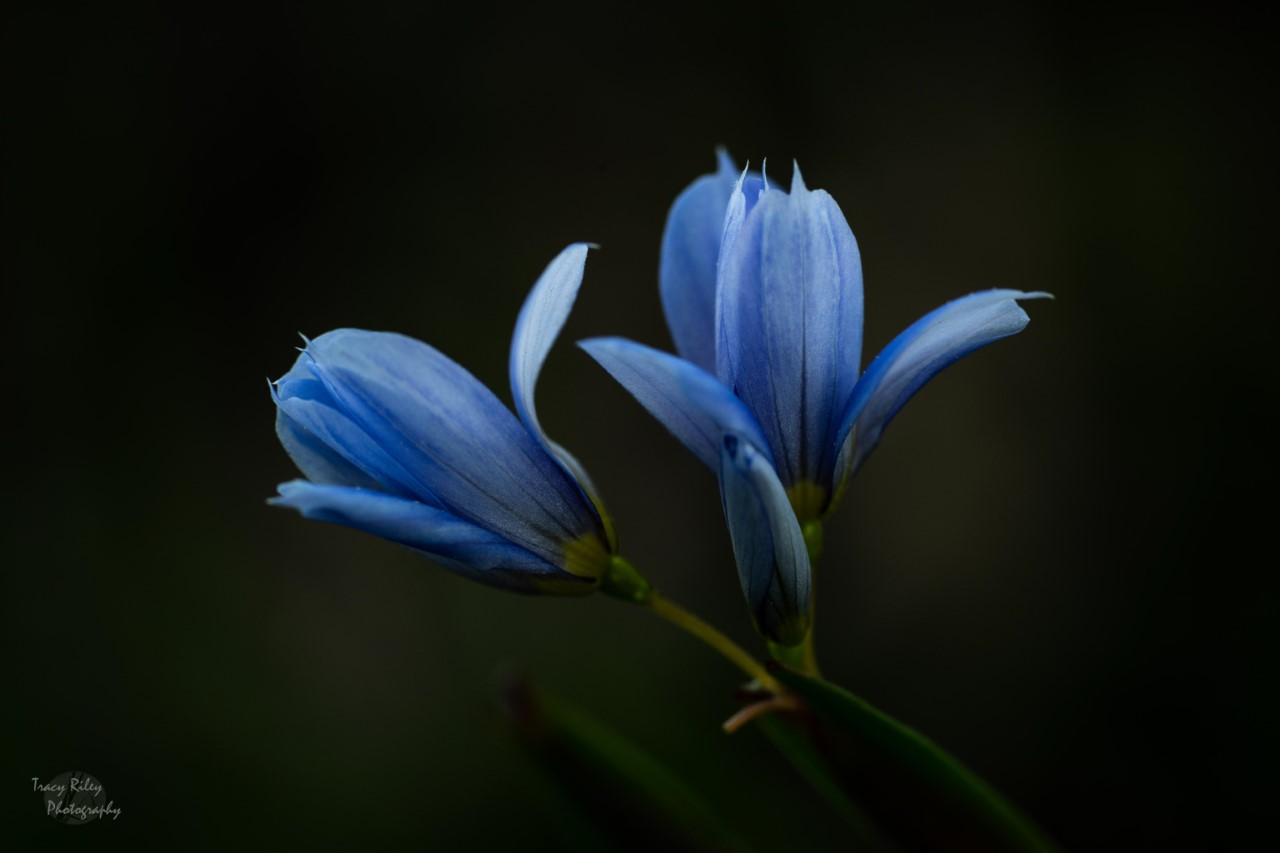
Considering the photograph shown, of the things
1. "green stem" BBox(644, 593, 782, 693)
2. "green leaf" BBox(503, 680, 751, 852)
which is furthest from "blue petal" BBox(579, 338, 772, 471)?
"green leaf" BBox(503, 680, 751, 852)

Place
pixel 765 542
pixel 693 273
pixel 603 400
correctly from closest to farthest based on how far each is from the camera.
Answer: pixel 765 542 < pixel 693 273 < pixel 603 400

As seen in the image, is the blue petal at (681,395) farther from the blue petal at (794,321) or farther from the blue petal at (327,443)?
the blue petal at (327,443)

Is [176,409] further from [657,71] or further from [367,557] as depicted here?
[657,71]

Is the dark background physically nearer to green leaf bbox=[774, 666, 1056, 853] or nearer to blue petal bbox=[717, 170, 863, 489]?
green leaf bbox=[774, 666, 1056, 853]

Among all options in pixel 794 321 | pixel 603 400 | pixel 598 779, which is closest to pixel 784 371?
pixel 794 321

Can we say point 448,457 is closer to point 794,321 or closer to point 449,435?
point 449,435

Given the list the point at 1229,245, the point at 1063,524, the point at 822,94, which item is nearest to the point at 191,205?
the point at 822,94
